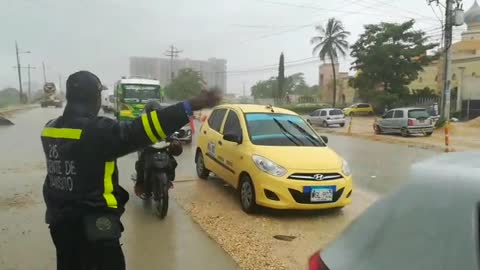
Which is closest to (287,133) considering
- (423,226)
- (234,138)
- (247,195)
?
(234,138)

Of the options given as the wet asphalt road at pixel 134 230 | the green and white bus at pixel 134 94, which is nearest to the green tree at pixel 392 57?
the green and white bus at pixel 134 94

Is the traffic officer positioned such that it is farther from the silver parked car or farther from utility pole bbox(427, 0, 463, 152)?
utility pole bbox(427, 0, 463, 152)

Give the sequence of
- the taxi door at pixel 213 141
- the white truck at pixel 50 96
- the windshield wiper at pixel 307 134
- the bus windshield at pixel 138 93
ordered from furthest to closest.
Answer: the white truck at pixel 50 96 → the bus windshield at pixel 138 93 → the taxi door at pixel 213 141 → the windshield wiper at pixel 307 134

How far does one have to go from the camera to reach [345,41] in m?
55.2

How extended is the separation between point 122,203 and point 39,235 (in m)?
3.37

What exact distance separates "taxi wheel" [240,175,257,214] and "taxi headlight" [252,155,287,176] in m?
0.32

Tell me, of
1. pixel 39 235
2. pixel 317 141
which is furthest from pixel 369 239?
pixel 317 141

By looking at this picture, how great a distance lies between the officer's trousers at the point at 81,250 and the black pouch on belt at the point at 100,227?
5cm

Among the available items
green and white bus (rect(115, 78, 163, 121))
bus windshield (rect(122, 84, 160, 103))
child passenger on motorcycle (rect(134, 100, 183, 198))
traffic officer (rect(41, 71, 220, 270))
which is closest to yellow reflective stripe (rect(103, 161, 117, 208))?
traffic officer (rect(41, 71, 220, 270))

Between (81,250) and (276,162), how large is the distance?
Answer: 3.90 m

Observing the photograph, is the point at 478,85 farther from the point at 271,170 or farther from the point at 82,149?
the point at 82,149

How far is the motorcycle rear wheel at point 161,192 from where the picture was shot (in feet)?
20.0

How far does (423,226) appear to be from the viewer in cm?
156

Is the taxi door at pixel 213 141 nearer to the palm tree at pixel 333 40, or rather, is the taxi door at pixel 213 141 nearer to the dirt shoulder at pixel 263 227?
the dirt shoulder at pixel 263 227
